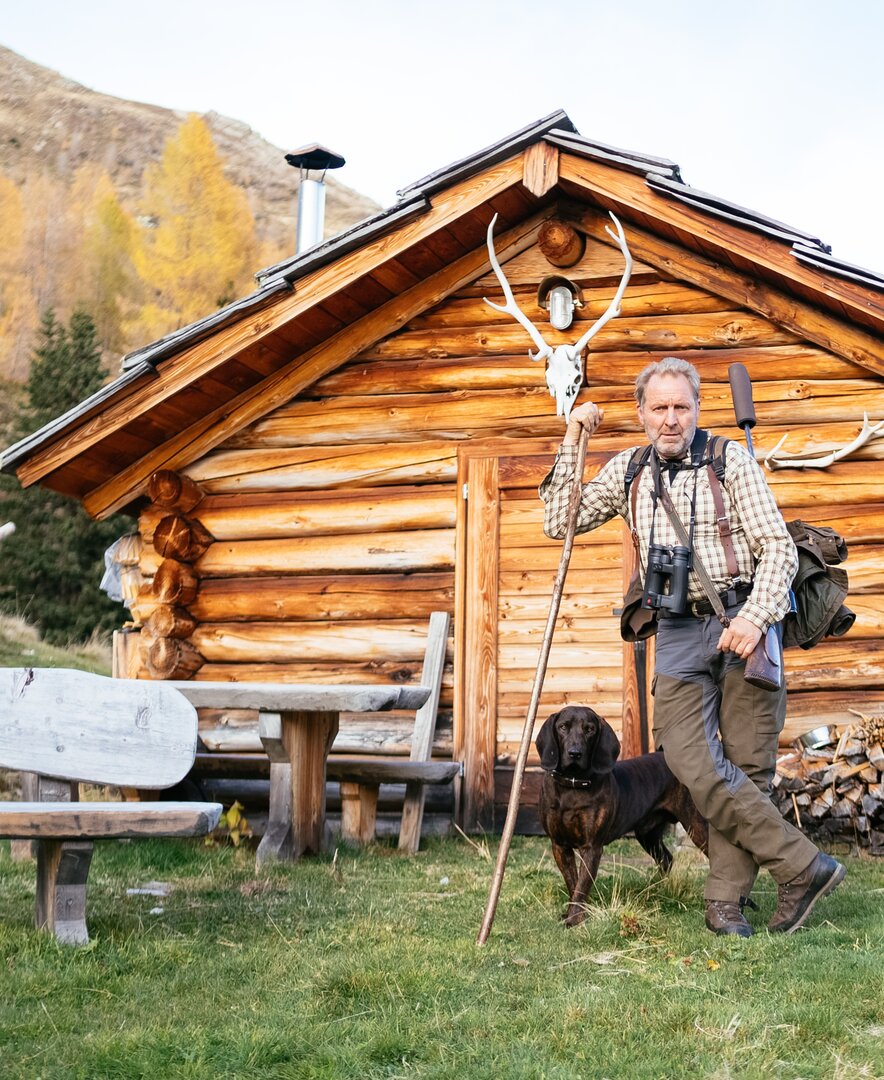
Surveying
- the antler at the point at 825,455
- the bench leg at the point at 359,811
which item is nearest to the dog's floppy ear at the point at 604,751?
the bench leg at the point at 359,811

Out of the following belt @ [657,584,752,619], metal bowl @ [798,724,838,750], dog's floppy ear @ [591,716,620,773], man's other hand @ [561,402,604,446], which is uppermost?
man's other hand @ [561,402,604,446]

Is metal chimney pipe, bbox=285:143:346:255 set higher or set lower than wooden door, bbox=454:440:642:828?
higher

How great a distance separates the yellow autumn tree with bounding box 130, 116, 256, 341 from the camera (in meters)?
51.8

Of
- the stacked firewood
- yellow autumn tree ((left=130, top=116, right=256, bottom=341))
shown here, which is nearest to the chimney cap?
the stacked firewood

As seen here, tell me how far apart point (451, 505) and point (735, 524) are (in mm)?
4123

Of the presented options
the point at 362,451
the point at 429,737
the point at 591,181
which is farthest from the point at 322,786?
the point at 591,181

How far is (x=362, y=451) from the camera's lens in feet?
29.3

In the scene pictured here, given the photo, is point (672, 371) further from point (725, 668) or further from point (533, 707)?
point (533, 707)

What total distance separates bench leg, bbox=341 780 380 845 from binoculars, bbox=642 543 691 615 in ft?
11.6

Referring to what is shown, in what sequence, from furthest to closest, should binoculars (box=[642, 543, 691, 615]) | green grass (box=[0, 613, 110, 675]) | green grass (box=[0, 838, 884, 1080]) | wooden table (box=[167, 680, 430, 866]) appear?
1. green grass (box=[0, 613, 110, 675])
2. wooden table (box=[167, 680, 430, 866])
3. binoculars (box=[642, 543, 691, 615])
4. green grass (box=[0, 838, 884, 1080])

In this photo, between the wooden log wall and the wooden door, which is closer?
the wooden log wall

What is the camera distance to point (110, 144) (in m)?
75.2

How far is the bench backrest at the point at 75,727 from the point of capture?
4.69 m

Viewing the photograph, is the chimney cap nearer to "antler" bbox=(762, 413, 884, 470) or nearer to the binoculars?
"antler" bbox=(762, 413, 884, 470)
